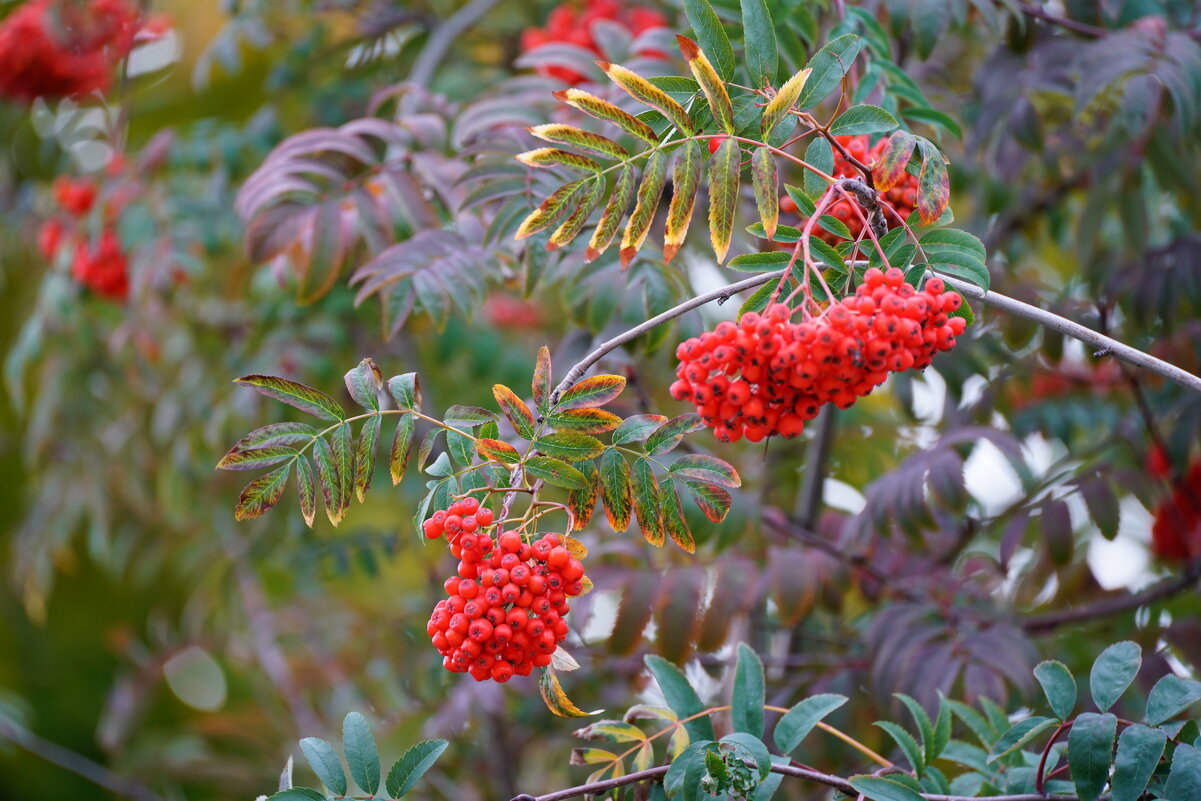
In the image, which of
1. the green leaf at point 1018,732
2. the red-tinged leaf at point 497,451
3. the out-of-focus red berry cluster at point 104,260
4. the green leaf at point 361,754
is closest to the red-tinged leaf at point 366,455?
the red-tinged leaf at point 497,451

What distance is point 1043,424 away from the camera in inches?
78.7

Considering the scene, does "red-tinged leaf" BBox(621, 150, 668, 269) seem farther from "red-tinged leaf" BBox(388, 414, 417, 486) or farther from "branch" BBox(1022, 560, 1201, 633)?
"branch" BBox(1022, 560, 1201, 633)

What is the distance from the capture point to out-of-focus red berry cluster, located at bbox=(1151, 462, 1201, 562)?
1.88 m

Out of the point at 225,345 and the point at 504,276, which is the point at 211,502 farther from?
the point at 504,276

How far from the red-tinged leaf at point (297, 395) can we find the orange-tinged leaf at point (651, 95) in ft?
1.37

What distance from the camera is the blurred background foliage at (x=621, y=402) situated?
5.13ft

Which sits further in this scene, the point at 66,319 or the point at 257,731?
the point at 257,731

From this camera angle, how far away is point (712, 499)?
0.98 meters

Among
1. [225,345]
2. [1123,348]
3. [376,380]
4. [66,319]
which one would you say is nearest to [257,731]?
[225,345]

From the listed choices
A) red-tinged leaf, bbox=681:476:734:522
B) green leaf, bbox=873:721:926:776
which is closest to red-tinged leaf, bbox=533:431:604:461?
red-tinged leaf, bbox=681:476:734:522

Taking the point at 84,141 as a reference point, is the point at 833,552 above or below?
below

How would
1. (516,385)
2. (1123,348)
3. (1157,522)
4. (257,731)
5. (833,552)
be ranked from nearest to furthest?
1. (1123,348)
2. (833,552)
3. (1157,522)
4. (516,385)
5. (257,731)

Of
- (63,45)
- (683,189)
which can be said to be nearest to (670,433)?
(683,189)

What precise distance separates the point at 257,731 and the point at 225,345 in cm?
115
